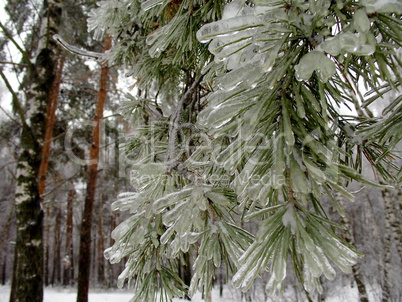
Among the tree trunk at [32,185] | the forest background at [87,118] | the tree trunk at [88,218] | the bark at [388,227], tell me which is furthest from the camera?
the bark at [388,227]

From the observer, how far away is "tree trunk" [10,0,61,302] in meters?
2.85

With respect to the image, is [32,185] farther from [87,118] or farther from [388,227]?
[388,227]

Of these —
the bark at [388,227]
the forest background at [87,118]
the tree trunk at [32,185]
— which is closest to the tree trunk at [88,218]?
the forest background at [87,118]

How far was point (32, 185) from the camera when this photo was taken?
10.1ft

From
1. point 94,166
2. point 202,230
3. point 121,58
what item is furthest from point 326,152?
point 94,166

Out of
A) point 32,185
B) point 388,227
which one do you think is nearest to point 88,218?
point 32,185

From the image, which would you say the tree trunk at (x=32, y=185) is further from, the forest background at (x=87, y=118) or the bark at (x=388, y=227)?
the bark at (x=388, y=227)

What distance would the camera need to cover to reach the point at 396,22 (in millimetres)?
441

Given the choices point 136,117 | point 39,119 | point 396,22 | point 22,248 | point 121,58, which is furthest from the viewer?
point 39,119

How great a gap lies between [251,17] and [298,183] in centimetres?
31

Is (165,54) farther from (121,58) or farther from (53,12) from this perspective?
(53,12)

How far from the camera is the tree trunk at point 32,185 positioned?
285 centimetres

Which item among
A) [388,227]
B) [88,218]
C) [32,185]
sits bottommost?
[388,227]

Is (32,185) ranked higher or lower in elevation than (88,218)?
higher
